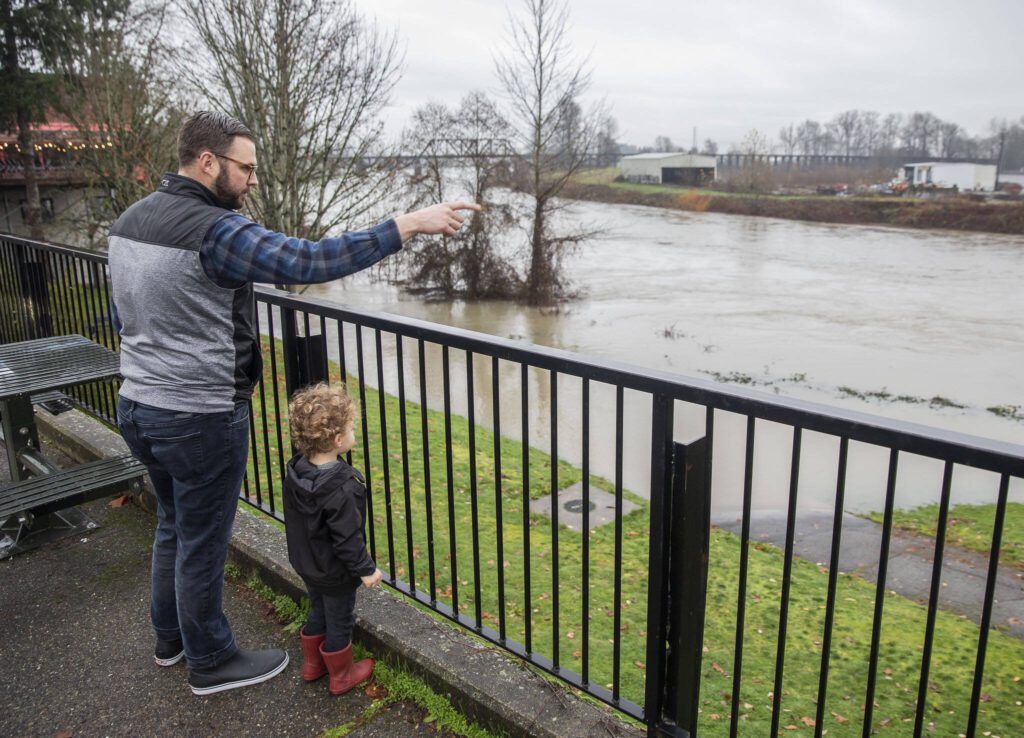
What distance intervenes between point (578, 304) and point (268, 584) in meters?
29.5

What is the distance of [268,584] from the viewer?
3.19 m

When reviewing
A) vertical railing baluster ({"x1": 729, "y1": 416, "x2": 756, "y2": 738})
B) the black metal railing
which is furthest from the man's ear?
vertical railing baluster ({"x1": 729, "y1": 416, "x2": 756, "y2": 738})

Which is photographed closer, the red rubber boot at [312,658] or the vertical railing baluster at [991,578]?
the vertical railing baluster at [991,578]

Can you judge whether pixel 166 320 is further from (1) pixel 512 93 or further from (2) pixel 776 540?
(1) pixel 512 93

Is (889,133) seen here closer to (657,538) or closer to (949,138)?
(949,138)

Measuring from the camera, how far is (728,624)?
18.4 feet

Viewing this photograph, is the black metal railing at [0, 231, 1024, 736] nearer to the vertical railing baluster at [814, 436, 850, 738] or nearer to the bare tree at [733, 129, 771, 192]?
the vertical railing baluster at [814, 436, 850, 738]

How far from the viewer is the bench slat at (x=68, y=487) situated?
3.21 m

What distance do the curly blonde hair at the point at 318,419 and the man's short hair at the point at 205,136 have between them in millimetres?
746

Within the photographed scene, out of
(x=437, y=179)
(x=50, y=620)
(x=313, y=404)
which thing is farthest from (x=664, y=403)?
(x=437, y=179)

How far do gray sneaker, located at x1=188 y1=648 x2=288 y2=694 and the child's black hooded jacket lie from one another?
1.38 feet

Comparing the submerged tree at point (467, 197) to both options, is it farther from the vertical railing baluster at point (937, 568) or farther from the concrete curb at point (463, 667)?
the vertical railing baluster at point (937, 568)

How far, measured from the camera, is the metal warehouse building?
9275cm

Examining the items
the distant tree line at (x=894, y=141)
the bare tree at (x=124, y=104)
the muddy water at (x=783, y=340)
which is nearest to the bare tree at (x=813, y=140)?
the distant tree line at (x=894, y=141)
